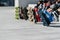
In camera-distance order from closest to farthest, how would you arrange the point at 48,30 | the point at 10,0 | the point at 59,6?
the point at 48,30, the point at 59,6, the point at 10,0

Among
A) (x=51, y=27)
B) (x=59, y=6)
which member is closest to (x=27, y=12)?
(x=59, y=6)

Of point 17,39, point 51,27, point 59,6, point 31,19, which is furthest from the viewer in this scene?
point 31,19

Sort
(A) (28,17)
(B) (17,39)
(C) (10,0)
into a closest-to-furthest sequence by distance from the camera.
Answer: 1. (B) (17,39)
2. (A) (28,17)
3. (C) (10,0)

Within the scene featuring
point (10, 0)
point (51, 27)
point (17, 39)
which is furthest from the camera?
point (10, 0)

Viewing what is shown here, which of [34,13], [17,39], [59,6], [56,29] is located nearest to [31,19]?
[34,13]

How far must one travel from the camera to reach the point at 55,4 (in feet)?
58.9

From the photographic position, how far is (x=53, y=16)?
16469mm

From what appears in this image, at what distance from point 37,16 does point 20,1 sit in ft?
13.7

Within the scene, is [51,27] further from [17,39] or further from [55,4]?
[17,39]

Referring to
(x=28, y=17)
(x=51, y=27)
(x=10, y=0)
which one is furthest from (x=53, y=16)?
(x=10, y=0)

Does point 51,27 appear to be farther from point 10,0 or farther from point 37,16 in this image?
point 10,0

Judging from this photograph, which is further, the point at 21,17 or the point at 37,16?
the point at 21,17

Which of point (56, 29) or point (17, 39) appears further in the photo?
point (56, 29)

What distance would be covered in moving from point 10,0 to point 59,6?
3141 cm
